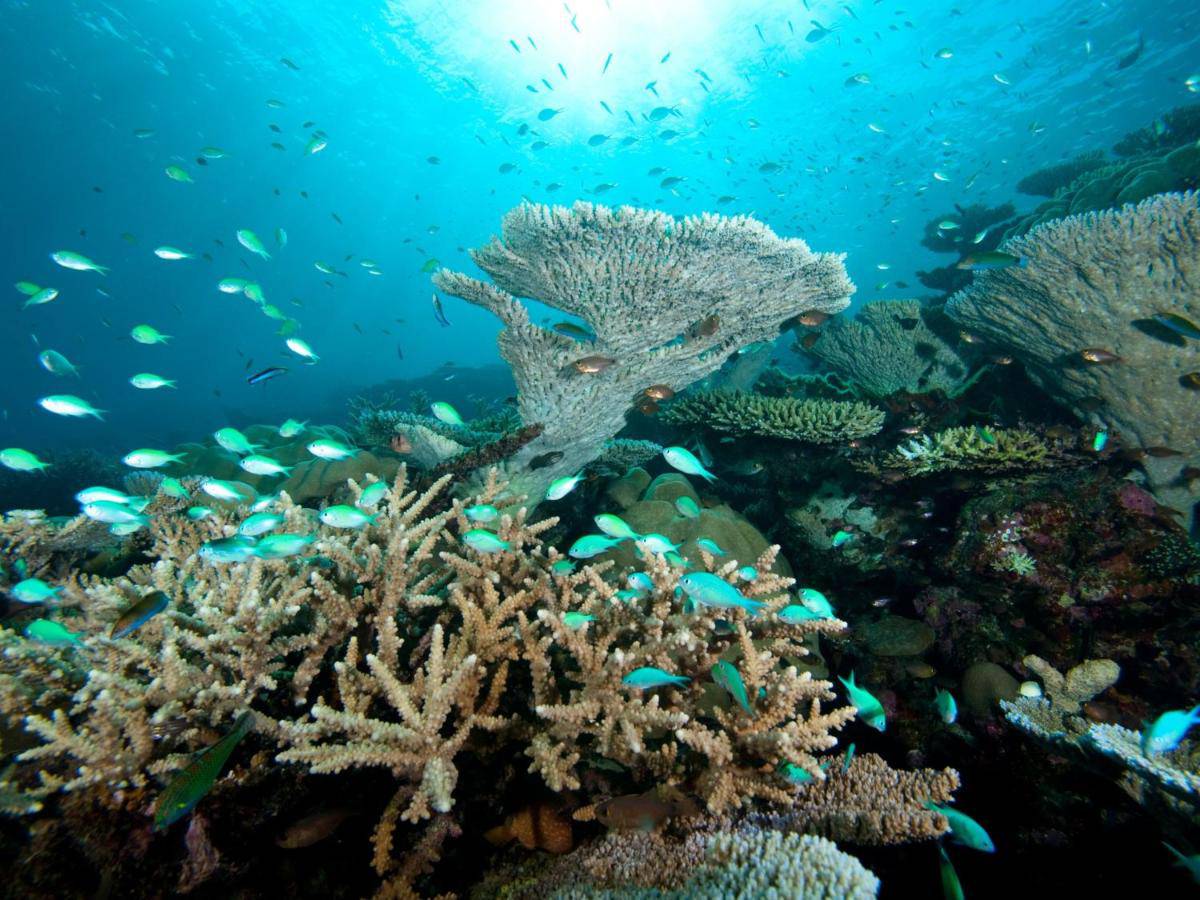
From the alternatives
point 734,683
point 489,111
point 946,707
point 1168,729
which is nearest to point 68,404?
point 734,683

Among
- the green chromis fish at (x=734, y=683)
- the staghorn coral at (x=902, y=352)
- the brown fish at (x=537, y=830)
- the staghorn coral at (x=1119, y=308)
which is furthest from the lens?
the staghorn coral at (x=902, y=352)

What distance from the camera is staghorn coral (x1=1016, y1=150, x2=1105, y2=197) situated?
49.7 ft

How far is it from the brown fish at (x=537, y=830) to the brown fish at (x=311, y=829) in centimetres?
66

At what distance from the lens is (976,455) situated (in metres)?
4.82

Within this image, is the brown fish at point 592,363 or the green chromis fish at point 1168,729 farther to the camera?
the brown fish at point 592,363

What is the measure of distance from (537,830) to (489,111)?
59914 millimetres

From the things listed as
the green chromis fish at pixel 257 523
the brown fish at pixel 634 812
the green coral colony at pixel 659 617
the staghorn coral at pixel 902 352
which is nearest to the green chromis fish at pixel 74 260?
the green coral colony at pixel 659 617

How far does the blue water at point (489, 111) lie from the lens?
99.0ft

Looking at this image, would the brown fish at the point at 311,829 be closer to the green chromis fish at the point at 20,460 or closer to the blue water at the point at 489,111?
the green chromis fish at the point at 20,460

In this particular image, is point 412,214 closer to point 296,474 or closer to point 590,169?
point 590,169

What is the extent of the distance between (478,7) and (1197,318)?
4509 centimetres

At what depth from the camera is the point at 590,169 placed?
56.2 m

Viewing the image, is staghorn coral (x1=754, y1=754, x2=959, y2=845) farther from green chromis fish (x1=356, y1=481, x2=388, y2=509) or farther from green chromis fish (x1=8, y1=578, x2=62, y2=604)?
green chromis fish (x1=8, y1=578, x2=62, y2=604)

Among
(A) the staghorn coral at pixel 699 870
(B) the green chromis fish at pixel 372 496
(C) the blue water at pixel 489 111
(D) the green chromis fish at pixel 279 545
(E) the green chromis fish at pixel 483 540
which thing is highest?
(C) the blue water at pixel 489 111
